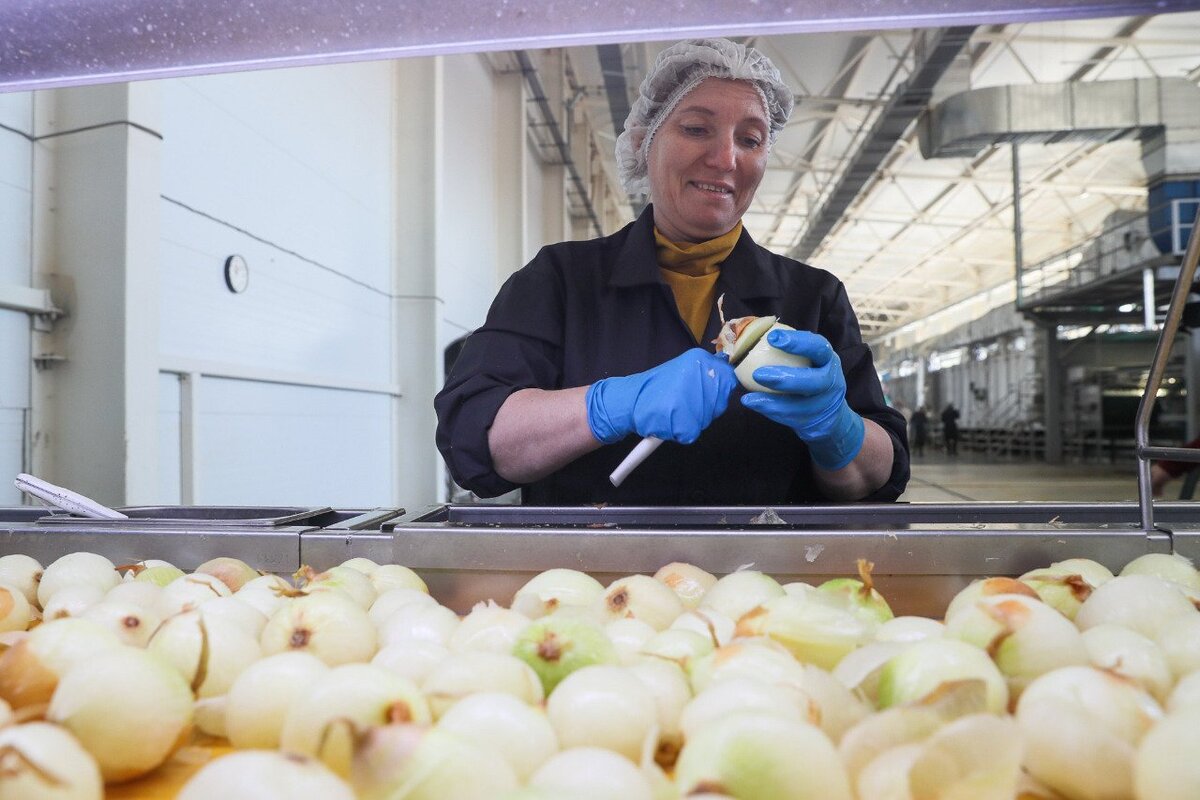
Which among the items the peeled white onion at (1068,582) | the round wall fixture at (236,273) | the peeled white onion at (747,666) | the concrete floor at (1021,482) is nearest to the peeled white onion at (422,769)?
the peeled white onion at (747,666)

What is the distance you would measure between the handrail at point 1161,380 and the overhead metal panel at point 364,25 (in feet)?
1.05

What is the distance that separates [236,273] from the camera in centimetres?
341

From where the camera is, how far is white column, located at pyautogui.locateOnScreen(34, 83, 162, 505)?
2.52 meters

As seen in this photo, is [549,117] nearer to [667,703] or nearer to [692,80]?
[692,80]

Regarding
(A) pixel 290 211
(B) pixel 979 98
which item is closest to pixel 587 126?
(B) pixel 979 98

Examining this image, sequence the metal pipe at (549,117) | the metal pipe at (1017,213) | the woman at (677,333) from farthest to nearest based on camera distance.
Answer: the metal pipe at (1017,213), the metal pipe at (549,117), the woman at (677,333)

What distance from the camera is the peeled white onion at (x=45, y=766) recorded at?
471 millimetres

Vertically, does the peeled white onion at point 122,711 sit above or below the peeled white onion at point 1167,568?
below

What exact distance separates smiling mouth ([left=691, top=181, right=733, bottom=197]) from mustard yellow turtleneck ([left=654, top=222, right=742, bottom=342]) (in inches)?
5.2

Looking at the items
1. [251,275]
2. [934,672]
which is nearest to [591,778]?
[934,672]

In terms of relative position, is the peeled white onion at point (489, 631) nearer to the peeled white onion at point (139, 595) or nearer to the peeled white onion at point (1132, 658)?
the peeled white onion at point (139, 595)

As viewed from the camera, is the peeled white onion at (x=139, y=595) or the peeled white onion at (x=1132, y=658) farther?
A: the peeled white onion at (x=139, y=595)

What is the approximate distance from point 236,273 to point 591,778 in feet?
11.3

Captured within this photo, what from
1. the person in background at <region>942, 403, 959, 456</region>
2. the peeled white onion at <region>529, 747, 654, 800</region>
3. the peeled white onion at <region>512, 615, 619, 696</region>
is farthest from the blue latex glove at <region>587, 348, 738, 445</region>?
the person in background at <region>942, 403, 959, 456</region>
